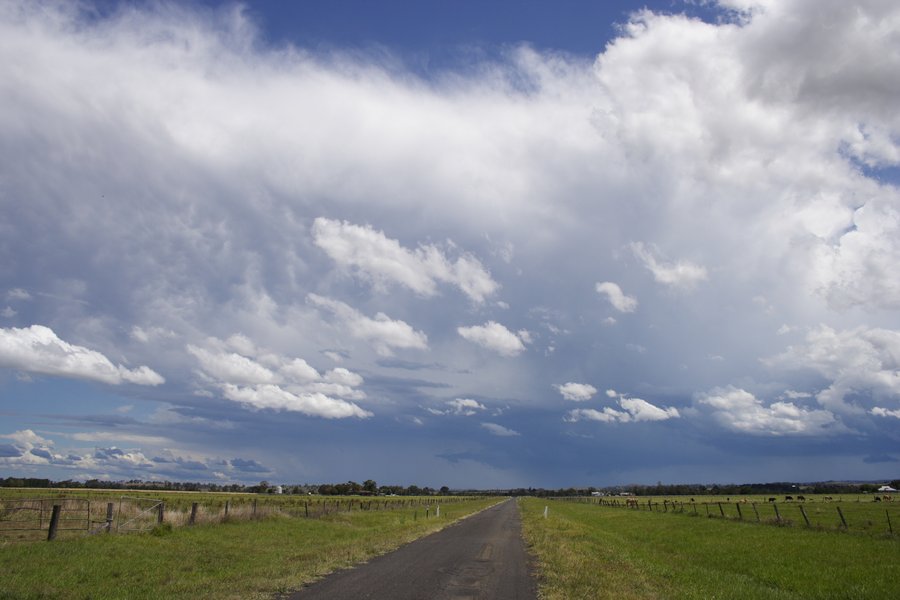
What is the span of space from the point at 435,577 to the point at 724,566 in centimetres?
1399

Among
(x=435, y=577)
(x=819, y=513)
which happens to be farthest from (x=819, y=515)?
(x=435, y=577)

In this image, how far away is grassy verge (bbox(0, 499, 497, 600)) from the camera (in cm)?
1439

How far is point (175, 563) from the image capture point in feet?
64.1

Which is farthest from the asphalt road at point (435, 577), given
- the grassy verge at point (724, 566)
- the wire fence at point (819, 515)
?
the wire fence at point (819, 515)

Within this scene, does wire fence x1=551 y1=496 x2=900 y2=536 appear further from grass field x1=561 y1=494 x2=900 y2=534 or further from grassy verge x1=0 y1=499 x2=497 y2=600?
grassy verge x1=0 y1=499 x2=497 y2=600

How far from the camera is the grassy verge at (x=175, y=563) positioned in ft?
47.2

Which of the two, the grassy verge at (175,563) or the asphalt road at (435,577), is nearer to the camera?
the asphalt road at (435,577)

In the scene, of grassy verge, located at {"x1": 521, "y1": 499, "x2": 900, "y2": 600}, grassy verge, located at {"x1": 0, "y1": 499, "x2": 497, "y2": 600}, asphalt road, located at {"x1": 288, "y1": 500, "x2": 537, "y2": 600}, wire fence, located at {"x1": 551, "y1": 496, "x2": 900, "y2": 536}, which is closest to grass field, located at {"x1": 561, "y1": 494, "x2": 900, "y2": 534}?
wire fence, located at {"x1": 551, "y1": 496, "x2": 900, "y2": 536}

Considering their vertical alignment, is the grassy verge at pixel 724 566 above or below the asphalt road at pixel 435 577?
below

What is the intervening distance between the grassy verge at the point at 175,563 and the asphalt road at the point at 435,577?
38.3 inches

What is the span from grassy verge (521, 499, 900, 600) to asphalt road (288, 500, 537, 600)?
94cm

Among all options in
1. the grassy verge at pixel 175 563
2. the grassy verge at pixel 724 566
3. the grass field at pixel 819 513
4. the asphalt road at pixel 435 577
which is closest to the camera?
the asphalt road at pixel 435 577

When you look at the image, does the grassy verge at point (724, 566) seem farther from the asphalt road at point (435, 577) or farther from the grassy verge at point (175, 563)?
the grassy verge at point (175, 563)

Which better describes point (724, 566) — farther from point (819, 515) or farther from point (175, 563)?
point (819, 515)
